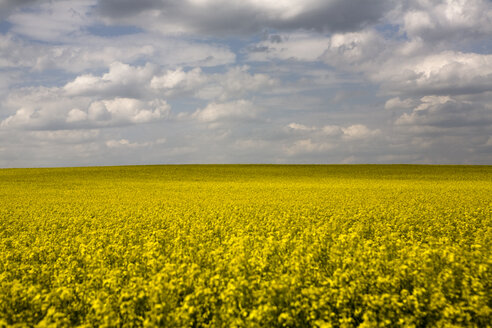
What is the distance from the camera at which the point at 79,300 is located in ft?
25.5

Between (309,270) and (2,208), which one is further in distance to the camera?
(2,208)

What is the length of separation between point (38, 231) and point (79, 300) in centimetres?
939

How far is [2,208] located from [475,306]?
25.9 metres

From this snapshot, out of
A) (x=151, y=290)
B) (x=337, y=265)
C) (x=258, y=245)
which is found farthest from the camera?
(x=258, y=245)

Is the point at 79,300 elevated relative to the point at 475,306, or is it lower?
lower

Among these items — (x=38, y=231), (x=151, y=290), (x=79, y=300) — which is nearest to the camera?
(x=151, y=290)

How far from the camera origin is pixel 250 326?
5582mm

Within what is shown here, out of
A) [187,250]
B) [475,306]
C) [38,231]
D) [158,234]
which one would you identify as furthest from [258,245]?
[38,231]

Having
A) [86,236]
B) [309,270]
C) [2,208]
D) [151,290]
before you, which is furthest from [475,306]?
[2,208]

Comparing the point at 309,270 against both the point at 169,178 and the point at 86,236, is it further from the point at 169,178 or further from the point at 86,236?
the point at 169,178

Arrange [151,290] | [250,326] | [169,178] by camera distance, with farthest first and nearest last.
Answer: [169,178] < [151,290] < [250,326]

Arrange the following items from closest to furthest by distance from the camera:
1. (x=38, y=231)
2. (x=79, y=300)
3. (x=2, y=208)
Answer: (x=79, y=300)
(x=38, y=231)
(x=2, y=208)

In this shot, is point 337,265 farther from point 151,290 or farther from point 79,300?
point 79,300

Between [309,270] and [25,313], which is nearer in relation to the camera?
[25,313]
